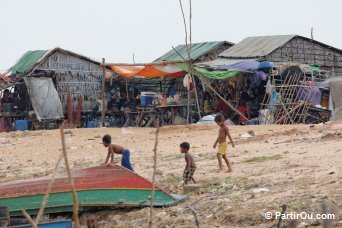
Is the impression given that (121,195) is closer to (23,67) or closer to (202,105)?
(202,105)

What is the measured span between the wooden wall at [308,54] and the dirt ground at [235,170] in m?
5.96

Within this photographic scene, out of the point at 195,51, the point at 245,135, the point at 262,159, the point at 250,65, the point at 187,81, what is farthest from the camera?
the point at 195,51

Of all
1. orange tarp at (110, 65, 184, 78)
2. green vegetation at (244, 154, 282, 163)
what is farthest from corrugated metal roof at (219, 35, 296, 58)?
green vegetation at (244, 154, 282, 163)

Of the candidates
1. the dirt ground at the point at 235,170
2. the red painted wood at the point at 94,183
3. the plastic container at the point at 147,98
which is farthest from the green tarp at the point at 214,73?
the red painted wood at the point at 94,183

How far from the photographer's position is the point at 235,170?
10.9 meters

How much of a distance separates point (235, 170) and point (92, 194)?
267cm

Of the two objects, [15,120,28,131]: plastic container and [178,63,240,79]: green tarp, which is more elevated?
[178,63,240,79]: green tarp

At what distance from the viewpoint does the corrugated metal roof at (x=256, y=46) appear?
23.9 meters

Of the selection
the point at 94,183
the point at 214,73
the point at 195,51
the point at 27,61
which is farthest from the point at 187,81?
the point at 94,183

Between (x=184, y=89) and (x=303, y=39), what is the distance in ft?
15.4

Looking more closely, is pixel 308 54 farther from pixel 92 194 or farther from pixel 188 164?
pixel 92 194

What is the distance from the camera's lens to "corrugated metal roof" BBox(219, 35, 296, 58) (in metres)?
23.9

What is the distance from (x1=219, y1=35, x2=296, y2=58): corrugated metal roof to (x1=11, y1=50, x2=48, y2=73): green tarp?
266 inches

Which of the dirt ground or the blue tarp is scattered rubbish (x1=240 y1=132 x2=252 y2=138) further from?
the blue tarp
